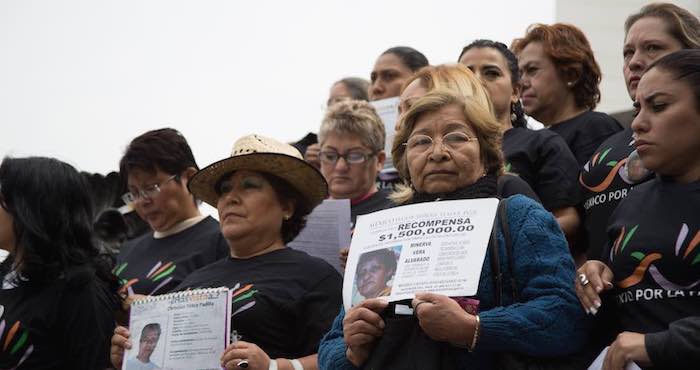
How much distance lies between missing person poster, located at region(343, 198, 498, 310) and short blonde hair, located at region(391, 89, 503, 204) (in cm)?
31

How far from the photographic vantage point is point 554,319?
308 cm

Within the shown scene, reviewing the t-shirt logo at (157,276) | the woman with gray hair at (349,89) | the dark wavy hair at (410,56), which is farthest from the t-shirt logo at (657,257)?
the woman with gray hair at (349,89)

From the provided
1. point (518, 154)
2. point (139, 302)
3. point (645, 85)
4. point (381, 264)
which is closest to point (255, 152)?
point (139, 302)

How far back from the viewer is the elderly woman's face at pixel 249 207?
4.43 meters

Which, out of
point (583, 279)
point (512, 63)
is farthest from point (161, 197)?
point (583, 279)

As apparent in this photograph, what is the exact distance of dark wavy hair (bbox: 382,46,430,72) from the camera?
647 centimetres

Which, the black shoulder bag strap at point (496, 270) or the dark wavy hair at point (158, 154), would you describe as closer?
the black shoulder bag strap at point (496, 270)

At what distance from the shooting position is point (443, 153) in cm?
350

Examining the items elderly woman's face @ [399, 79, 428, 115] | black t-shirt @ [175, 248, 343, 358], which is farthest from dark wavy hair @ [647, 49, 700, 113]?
black t-shirt @ [175, 248, 343, 358]

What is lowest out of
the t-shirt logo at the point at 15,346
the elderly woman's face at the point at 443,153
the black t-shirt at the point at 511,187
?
the t-shirt logo at the point at 15,346

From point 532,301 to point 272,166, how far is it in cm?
176

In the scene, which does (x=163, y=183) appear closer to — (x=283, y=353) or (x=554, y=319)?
(x=283, y=353)

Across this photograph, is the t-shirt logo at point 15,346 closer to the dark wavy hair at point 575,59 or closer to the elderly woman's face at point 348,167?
the elderly woman's face at point 348,167

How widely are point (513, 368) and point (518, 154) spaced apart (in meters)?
1.63
